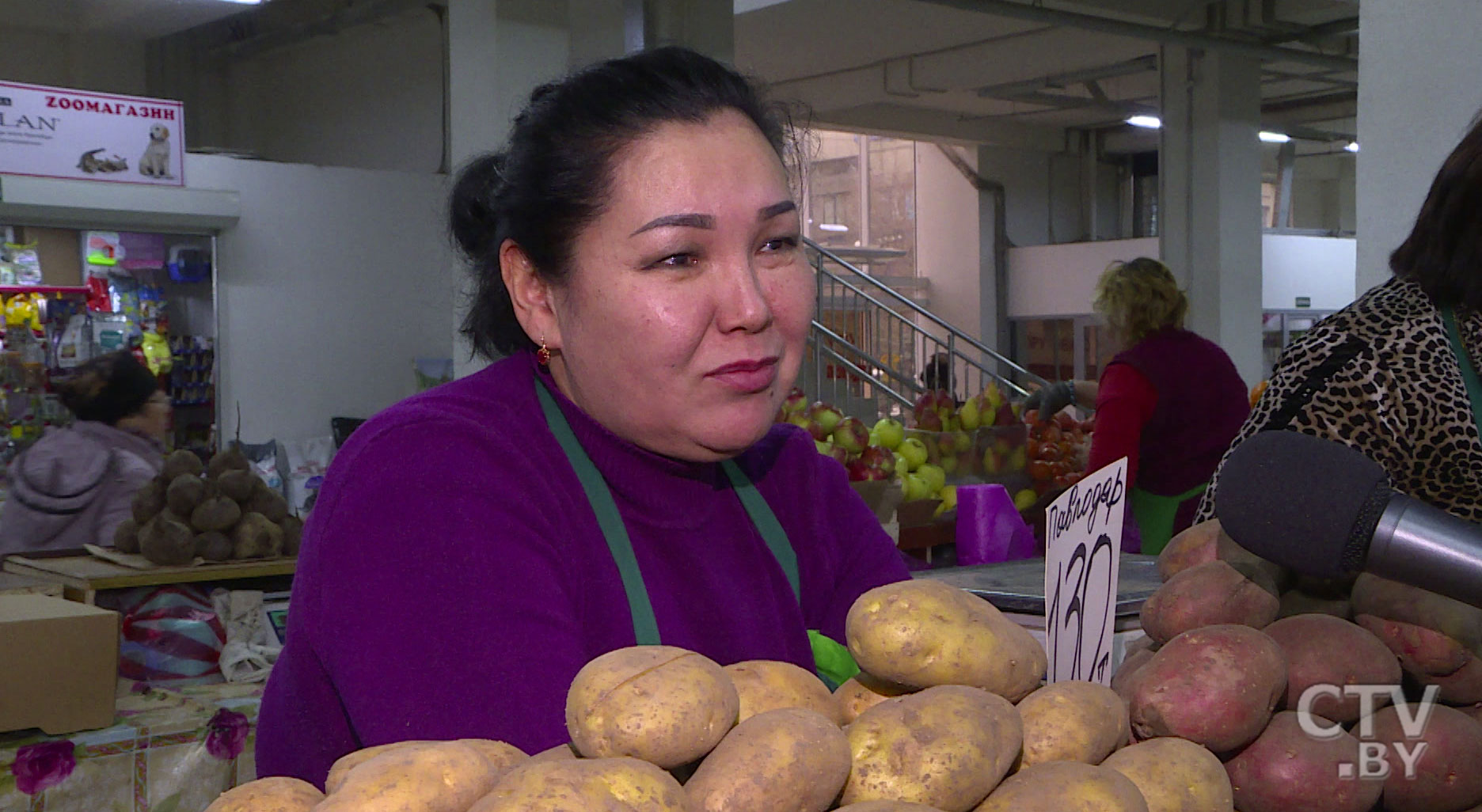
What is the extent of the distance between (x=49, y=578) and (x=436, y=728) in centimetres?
280

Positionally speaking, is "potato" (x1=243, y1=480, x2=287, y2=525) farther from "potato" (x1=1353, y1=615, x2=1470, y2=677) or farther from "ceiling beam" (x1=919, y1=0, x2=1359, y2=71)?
"ceiling beam" (x1=919, y1=0, x2=1359, y2=71)

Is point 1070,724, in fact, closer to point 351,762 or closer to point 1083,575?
point 1083,575

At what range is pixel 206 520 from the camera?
11.2 ft

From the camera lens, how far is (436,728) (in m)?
0.94

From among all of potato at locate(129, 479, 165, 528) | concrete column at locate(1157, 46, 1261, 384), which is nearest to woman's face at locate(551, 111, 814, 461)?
potato at locate(129, 479, 165, 528)

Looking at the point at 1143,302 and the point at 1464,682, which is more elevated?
the point at 1143,302

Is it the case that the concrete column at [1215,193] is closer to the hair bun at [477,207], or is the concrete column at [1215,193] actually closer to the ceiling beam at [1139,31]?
the ceiling beam at [1139,31]

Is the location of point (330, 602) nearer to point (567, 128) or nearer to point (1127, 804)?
point (567, 128)

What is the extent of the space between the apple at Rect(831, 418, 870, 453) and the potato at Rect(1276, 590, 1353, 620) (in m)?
3.01

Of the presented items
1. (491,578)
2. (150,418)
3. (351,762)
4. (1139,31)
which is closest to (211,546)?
(150,418)

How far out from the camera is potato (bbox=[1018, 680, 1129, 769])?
0.73m

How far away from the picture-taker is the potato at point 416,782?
58 cm

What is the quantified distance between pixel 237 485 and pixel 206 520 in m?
0.17

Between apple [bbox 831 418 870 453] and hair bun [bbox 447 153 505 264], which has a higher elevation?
hair bun [bbox 447 153 505 264]
